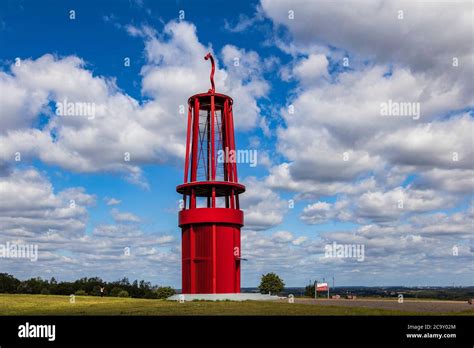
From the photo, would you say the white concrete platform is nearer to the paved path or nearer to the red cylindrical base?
the red cylindrical base

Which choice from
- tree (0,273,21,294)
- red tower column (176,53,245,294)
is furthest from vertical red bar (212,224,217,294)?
tree (0,273,21,294)

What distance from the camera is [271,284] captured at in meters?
93.5

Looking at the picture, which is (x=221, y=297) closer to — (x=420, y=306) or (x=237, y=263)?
(x=237, y=263)

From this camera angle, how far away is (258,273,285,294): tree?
304 ft

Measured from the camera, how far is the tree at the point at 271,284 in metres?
92.6

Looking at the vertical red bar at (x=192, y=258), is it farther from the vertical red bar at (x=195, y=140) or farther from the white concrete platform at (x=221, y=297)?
the vertical red bar at (x=195, y=140)

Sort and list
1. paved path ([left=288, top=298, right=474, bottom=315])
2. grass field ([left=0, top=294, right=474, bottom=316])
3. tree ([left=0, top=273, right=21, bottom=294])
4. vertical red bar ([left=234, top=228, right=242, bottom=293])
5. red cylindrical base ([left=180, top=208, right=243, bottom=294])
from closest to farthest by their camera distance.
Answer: grass field ([left=0, top=294, right=474, bottom=316]), paved path ([left=288, top=298, right=474, bottom=315]), red cylindrical base ([left=180, top=208, right=243, bottom=294]), vertical red bar ([left=234, top=228, right=242, bottom=293]), tree ([left=0, top=273, right=21, bottom=294])

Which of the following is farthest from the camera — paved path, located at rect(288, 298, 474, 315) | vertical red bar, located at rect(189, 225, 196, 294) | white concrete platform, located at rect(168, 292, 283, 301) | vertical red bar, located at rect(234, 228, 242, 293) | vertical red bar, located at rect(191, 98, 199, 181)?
vertical red bar, located at rect(191, 98, 199, 181)

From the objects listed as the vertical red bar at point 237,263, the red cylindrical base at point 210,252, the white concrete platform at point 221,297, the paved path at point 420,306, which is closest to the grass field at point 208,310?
the paved path at point 420,306
